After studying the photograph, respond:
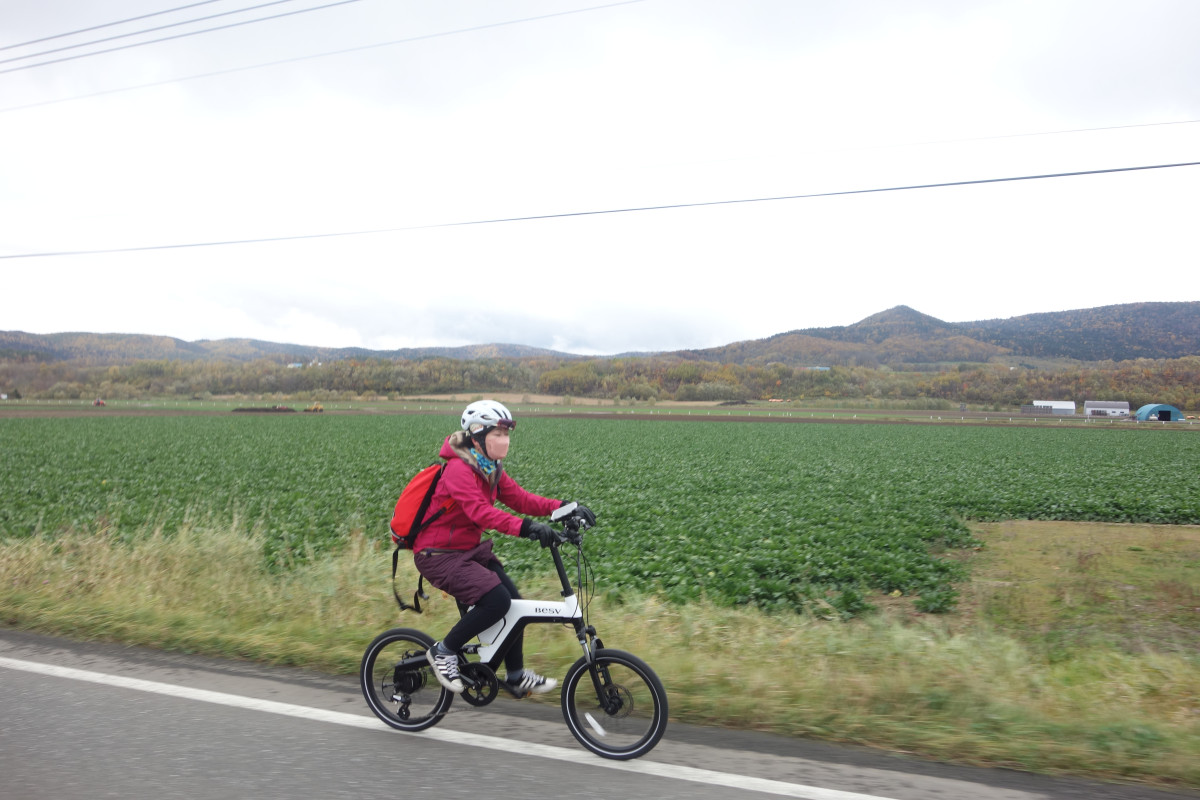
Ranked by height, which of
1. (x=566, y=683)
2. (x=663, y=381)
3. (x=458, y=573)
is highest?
(x=663, y=381)

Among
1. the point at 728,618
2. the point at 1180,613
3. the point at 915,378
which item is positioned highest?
the point at 915,378

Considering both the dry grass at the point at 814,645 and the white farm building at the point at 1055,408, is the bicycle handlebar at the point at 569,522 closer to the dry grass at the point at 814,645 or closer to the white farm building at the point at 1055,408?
the dry grass at the point at 814,645

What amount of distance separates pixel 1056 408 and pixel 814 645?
362 feet

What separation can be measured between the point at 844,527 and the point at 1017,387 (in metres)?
114

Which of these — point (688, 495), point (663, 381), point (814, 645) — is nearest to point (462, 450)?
point (814, 645)

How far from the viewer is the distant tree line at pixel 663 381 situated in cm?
8825

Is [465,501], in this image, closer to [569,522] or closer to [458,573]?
[458,573]

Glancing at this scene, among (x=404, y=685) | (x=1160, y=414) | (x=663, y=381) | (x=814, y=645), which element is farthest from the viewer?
(x=663, y=381)

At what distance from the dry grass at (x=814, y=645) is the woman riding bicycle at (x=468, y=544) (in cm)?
128

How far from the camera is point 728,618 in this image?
6984 millimetres

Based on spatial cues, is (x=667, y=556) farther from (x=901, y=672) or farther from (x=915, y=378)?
(x=915, y=378)

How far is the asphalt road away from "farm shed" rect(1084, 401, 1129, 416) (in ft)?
359

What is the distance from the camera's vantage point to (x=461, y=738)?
4.08 metres

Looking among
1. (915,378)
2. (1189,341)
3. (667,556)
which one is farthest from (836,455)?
(1189,341)
